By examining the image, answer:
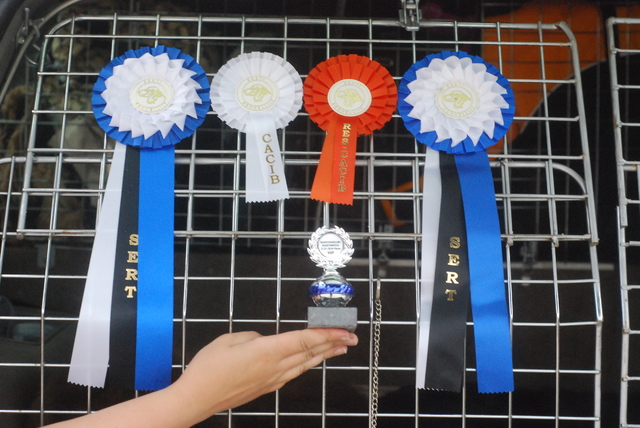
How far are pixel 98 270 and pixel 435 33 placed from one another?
3.73 ft

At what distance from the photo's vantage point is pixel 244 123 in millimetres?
910

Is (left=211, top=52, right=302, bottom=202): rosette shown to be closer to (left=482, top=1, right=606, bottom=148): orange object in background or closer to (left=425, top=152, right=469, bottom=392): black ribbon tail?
(left=425, top=152, right=469, bottom=392): black ribbon tail

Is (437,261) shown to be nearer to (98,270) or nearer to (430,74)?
(430,74)

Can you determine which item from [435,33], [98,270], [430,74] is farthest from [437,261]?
[435,33]

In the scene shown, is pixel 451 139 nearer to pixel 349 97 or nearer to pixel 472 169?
pixel 472 169

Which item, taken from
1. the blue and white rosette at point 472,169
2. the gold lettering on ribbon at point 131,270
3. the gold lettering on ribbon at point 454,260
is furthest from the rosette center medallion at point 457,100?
the gold lettering on ribbon at point 131,270

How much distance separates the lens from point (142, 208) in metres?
0.87

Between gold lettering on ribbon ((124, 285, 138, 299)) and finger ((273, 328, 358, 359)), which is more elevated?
gold lettering on ribbon ((124, 285, 138, 299))

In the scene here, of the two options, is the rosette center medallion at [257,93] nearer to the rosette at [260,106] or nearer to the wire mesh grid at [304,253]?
the rosette at [260,106]

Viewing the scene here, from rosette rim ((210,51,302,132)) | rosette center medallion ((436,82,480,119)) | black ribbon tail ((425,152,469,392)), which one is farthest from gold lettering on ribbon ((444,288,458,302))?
rosette rim ((210,51,302,132))

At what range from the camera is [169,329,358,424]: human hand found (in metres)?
0.65

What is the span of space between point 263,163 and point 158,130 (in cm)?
20

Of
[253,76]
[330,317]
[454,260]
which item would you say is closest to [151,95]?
[253,76]

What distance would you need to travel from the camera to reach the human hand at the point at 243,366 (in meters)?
0.65
